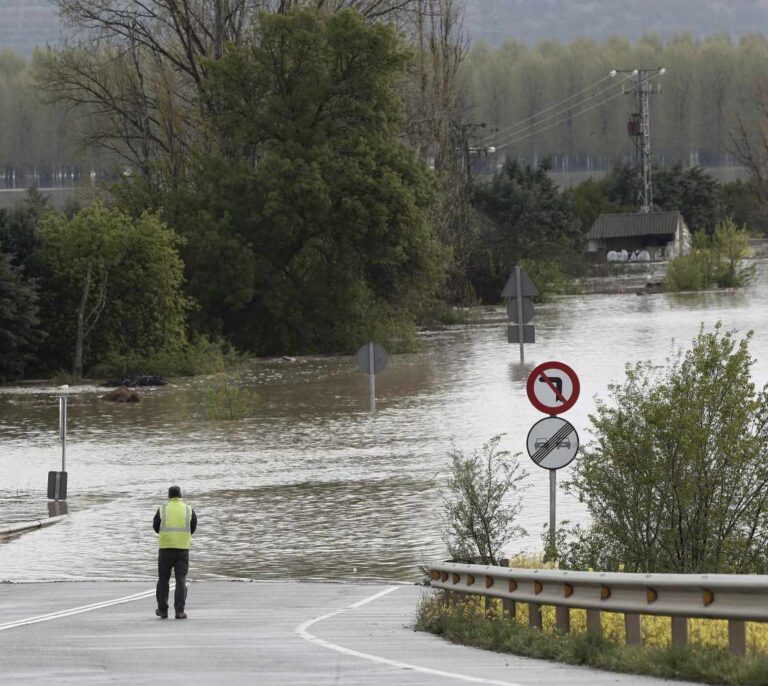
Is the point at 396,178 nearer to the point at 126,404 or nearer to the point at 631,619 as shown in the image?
the point at 126,404

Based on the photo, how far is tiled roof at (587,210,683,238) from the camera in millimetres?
132875

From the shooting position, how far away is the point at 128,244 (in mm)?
56781

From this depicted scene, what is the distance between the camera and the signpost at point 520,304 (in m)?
44.4

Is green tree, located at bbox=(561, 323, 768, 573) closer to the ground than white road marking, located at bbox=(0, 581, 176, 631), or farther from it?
farther from it

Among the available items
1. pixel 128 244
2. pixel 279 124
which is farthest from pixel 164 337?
pixel 279 124

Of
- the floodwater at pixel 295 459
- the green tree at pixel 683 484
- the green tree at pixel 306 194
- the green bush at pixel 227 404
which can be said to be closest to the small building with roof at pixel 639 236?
the floodwater at pixel 295 459

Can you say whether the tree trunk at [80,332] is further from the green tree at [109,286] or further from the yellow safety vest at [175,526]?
the yellow safety vest at [175,526]

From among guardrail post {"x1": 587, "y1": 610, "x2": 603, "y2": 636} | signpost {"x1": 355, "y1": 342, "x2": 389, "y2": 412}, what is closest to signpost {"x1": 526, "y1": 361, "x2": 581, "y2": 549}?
guardrail post {"x1": 587, "y1": 610, "x2": 603, "y2": 636}

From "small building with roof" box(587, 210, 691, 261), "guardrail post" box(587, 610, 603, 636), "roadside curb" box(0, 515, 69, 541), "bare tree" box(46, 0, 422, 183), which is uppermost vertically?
"bare tree" box(46, 0, 422, 183)

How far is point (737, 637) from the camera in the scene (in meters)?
10.3

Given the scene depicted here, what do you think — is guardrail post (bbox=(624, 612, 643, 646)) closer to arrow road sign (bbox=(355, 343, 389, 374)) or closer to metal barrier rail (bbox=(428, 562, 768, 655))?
metal barrier rail (bbox=(428, 562, 768, 655))

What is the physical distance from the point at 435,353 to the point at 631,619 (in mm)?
50959

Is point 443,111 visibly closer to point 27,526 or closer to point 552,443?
point 27,526

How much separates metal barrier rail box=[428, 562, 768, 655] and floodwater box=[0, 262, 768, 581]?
25.1ft
